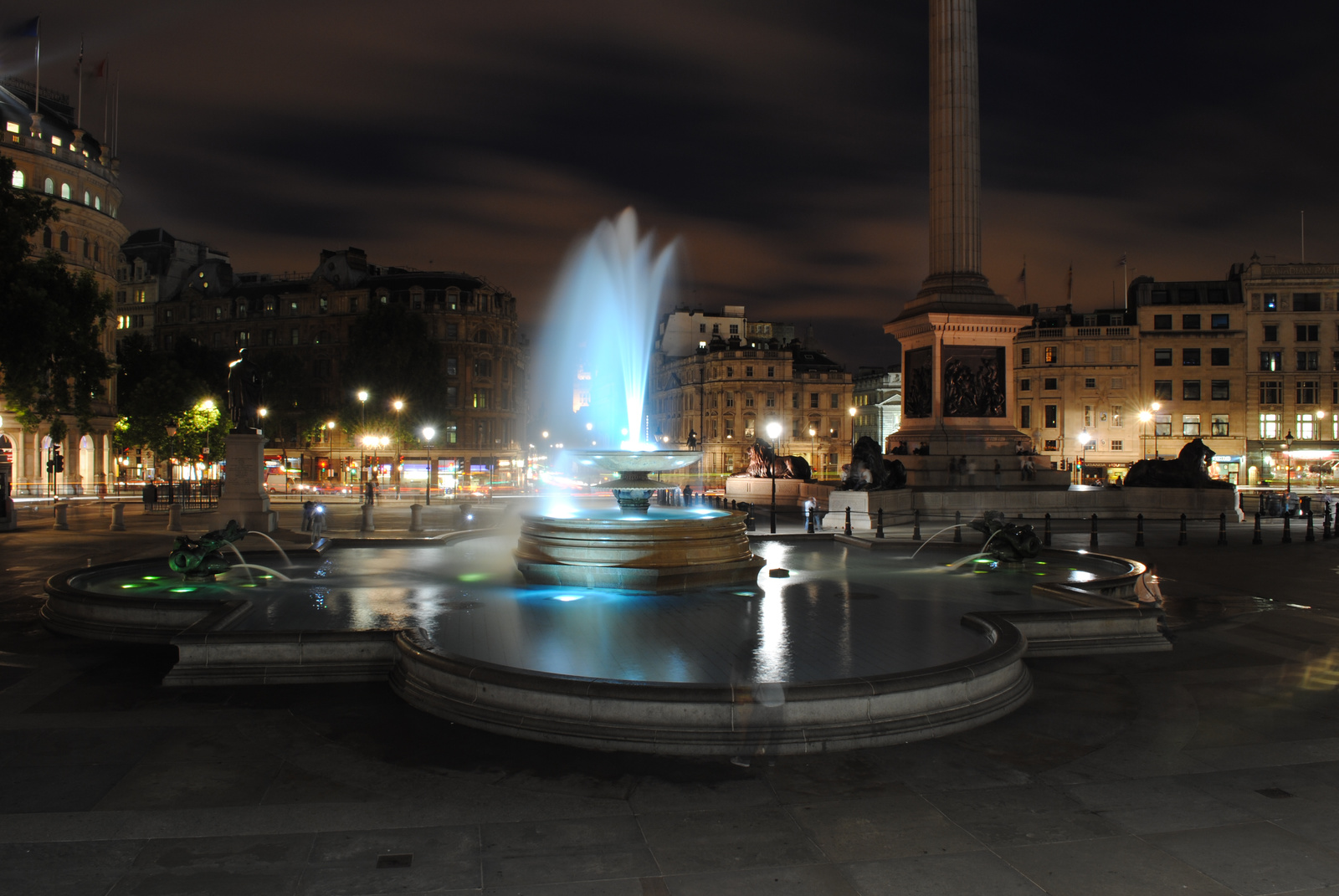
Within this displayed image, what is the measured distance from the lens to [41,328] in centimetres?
2730

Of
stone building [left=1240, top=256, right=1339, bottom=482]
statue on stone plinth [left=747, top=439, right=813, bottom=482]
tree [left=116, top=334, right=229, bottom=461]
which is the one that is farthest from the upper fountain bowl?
stone building [left=1240, top=256, right=1339, bottom=482]

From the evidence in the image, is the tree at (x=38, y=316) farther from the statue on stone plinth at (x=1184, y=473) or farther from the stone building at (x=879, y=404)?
the stone building at (x=879, y=404)

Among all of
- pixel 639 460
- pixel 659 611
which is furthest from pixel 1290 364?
pixel 659 611

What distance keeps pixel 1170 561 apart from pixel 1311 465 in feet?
200

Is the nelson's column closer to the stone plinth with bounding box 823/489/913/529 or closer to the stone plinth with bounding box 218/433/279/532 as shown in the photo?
the stone plinth with bounding box 823/489/913/529

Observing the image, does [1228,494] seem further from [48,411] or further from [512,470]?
[512,470]

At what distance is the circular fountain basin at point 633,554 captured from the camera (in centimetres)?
1313

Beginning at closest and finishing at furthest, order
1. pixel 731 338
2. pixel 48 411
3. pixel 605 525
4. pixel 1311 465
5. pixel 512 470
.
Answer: pixel 605 525
pixel 48 411
pixel 1311 465
pixel 512 470
pixel 731 338

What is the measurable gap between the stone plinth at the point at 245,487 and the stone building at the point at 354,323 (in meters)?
50.6

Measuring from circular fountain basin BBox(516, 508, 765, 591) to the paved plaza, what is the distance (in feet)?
16.0

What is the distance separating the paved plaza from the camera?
16.6ft

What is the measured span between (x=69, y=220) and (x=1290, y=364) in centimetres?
9064

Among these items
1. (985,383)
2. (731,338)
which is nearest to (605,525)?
(985,383)

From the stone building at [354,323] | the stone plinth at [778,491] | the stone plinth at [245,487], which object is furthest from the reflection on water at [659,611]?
Answer: the stone building at [354,323]
